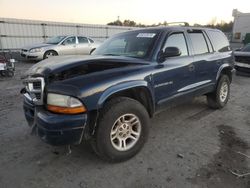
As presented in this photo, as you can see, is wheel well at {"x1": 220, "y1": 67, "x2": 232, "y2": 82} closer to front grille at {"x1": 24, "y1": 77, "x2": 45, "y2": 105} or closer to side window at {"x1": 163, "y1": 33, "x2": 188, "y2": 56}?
side window at {"x1": 163, "y1": 33, "x2": 188, "y2": 56}

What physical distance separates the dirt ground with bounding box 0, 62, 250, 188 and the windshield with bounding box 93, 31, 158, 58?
1.44 metres

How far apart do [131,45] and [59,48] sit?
10.4 metres

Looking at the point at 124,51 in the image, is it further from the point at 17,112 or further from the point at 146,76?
the point at 17,112

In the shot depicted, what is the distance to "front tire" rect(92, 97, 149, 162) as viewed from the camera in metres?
2.93

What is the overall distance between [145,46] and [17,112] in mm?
3264

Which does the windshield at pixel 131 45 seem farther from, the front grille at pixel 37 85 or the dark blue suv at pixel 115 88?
the front grille at pixel 37 85

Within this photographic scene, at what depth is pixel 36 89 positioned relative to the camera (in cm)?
296

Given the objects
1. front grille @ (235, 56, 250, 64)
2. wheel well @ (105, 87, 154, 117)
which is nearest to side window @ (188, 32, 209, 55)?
wheel well @ (105, 87, 154, 117)

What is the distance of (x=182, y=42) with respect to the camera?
4.23 metres

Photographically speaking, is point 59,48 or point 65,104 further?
point 59,48

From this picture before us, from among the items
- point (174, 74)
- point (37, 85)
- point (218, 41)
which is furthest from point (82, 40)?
point (37, 85)

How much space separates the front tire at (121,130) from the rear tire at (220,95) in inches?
99.7

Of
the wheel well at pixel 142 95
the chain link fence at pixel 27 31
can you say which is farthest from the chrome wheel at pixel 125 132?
the chain link fence at pixel 27 31

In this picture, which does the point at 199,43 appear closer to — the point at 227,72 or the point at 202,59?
the point at 202,59
